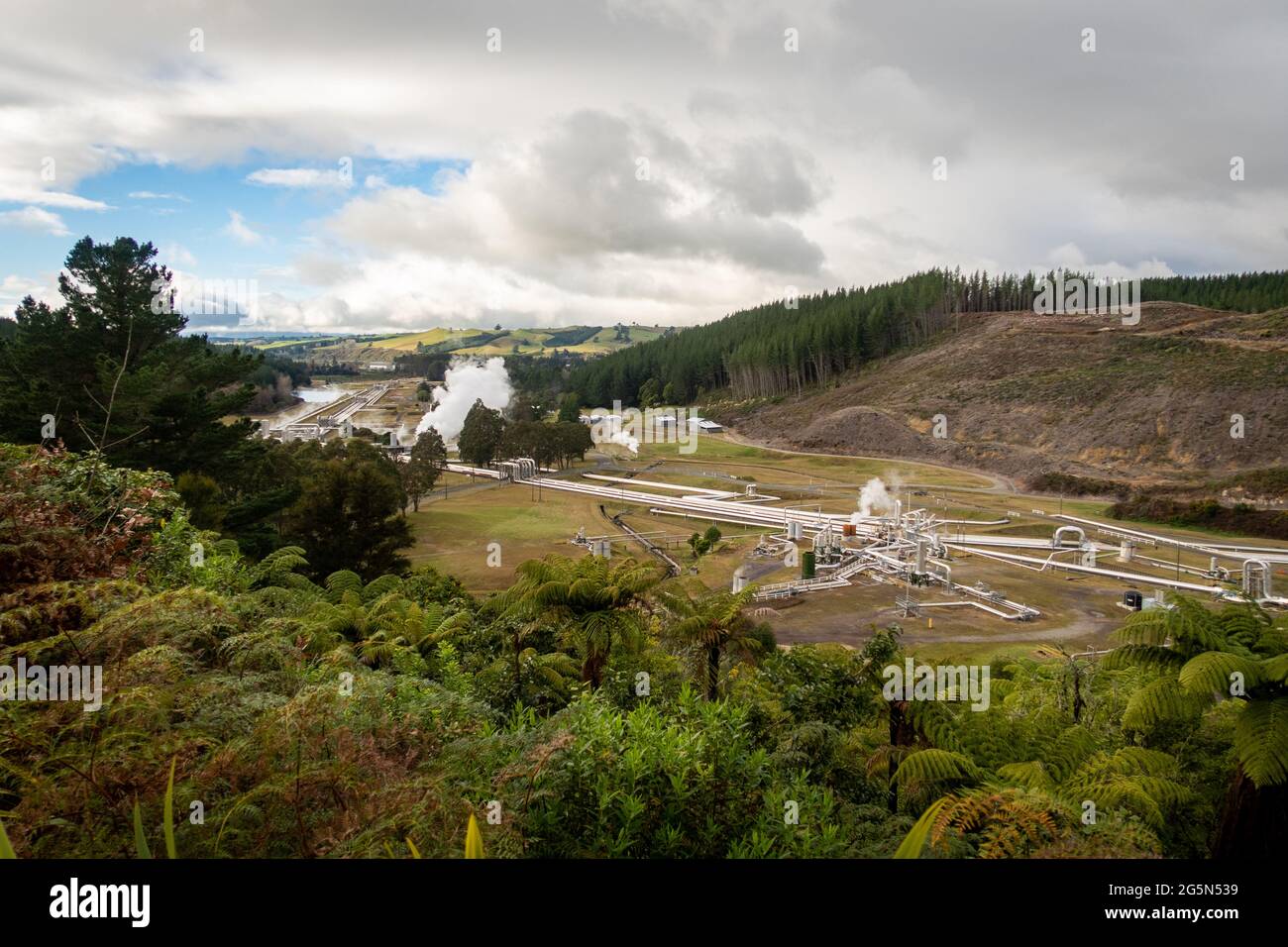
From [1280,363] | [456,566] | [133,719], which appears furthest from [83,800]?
[1280,363]

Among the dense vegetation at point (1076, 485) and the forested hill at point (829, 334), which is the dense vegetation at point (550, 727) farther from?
the forested hill at point (829, 334)

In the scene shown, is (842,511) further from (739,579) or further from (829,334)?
(829,334)

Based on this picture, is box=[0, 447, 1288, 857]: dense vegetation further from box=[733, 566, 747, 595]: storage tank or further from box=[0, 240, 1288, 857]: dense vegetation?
box=[733, 566, 747, 595]: storage tank

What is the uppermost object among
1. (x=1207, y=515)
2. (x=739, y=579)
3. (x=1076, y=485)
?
(x=1076, y=485)

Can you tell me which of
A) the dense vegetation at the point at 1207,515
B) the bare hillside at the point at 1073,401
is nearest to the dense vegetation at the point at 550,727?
the dense vegetation at the point at 1207,515

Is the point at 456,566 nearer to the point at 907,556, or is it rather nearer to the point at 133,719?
the point at 907,556

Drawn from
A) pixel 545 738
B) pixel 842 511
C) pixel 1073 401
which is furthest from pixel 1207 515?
pixel 545 738
